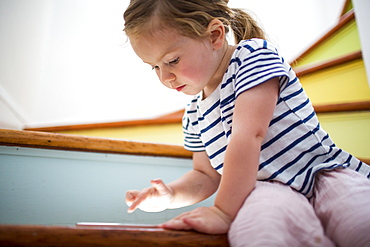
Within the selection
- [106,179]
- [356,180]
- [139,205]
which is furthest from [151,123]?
[356,180]

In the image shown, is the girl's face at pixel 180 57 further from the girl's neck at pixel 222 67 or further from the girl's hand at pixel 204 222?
the girl's hand at pixel 204 222

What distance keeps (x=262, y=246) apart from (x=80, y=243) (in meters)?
0.24

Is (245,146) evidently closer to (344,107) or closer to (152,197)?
(152,197)

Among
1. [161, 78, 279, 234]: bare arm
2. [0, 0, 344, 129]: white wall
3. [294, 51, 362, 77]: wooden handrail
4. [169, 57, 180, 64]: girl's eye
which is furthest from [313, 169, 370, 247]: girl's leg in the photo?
[0, 0, 344, 129]: white wall

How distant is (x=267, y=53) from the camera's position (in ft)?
2.25

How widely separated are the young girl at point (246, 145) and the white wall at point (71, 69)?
2.46 feet

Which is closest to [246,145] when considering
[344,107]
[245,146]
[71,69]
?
[245,146]

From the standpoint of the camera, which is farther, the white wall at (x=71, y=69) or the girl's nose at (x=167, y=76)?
the white wall at (x=71, y=69)

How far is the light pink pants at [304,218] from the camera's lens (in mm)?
447

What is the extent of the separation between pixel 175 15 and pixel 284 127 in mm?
348

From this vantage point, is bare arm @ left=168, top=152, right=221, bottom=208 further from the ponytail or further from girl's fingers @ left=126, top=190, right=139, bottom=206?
the ponytail

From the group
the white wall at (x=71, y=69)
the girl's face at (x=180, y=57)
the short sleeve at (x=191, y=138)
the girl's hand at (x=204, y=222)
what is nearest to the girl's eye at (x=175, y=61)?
the girl's face at (x=180, y=57)

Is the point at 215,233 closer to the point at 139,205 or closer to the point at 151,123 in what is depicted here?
the point at 139,205

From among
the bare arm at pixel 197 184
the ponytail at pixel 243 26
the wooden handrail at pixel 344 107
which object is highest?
the ponytail at pixel 243 26
